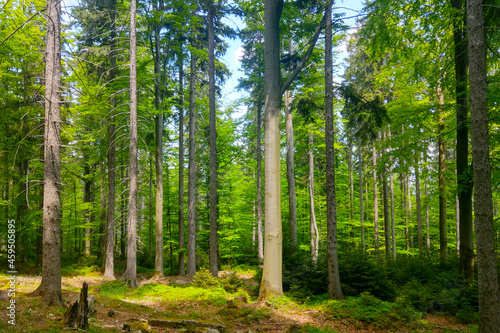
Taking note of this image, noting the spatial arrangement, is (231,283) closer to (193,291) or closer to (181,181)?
(193,291)

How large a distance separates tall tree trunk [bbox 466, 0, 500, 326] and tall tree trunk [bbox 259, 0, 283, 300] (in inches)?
199

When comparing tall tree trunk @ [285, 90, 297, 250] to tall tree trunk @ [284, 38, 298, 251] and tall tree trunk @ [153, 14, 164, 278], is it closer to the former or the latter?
tall tree trunk @ [284, 38, 298, 251]

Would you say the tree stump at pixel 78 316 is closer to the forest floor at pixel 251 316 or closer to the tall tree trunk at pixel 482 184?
the forest floor at pixel 251 316

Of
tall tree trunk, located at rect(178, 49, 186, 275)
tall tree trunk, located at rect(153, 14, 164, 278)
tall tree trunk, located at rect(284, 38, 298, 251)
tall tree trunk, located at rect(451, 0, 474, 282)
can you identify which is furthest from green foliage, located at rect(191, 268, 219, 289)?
tall tree trunk, located at rect(451, 0, 474, 282)

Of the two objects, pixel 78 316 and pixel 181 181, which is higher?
pixel 181 181

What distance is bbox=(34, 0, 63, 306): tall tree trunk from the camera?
6.81 m

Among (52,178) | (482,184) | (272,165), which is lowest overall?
(482,184)

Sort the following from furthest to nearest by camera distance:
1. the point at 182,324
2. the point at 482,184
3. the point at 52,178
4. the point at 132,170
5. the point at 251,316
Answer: the point at 132,170 → the point at 251,316 → the point at 52,178 → the point at 182,324 → the point at 482,184

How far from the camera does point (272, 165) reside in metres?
9.23

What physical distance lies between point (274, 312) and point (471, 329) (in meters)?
4.70

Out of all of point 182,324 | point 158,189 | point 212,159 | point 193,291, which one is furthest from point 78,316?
point 158,189

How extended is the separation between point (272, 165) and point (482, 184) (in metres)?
5.31

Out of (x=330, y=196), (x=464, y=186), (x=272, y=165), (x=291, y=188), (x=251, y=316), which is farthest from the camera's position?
(x=291, y=188)

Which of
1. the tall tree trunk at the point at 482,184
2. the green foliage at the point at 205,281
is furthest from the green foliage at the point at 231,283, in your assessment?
the tall tree trunk at the point at 482,184
